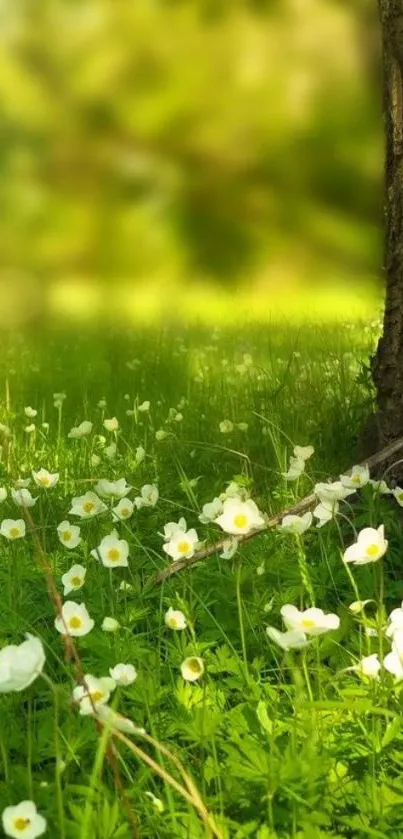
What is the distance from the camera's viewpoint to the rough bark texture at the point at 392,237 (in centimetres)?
183

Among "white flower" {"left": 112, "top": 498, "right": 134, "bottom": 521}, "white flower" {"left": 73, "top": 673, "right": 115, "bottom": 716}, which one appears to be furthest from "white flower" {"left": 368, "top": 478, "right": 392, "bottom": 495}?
"white flower" {"left": 73, "top": 673, "right": 115, "bottom": 716}

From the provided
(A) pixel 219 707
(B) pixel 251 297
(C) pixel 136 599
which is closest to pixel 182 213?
(B) pixel 251 297

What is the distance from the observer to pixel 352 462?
2.19m

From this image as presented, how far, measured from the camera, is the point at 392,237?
1.88 metres

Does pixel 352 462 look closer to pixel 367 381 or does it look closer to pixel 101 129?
pixel 367 381

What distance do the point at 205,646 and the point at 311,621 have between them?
36 cm

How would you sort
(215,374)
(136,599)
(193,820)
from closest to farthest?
(193,820) < (136,599) < (215,374)

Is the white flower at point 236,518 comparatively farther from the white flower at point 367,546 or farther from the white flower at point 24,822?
the white flower at point 24,822

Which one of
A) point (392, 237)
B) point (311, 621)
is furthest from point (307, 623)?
point (392, 237)

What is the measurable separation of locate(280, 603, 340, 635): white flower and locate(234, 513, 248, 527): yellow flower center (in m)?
0.25

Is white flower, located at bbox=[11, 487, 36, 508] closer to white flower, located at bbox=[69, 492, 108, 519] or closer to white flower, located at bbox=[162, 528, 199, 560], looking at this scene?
white flower, located at bbox=[69, 492, 108, 519]

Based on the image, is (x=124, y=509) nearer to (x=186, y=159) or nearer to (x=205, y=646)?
(x=205, y=646)

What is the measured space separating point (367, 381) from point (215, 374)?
134cm

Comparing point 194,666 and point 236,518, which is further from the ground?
point 236,518
